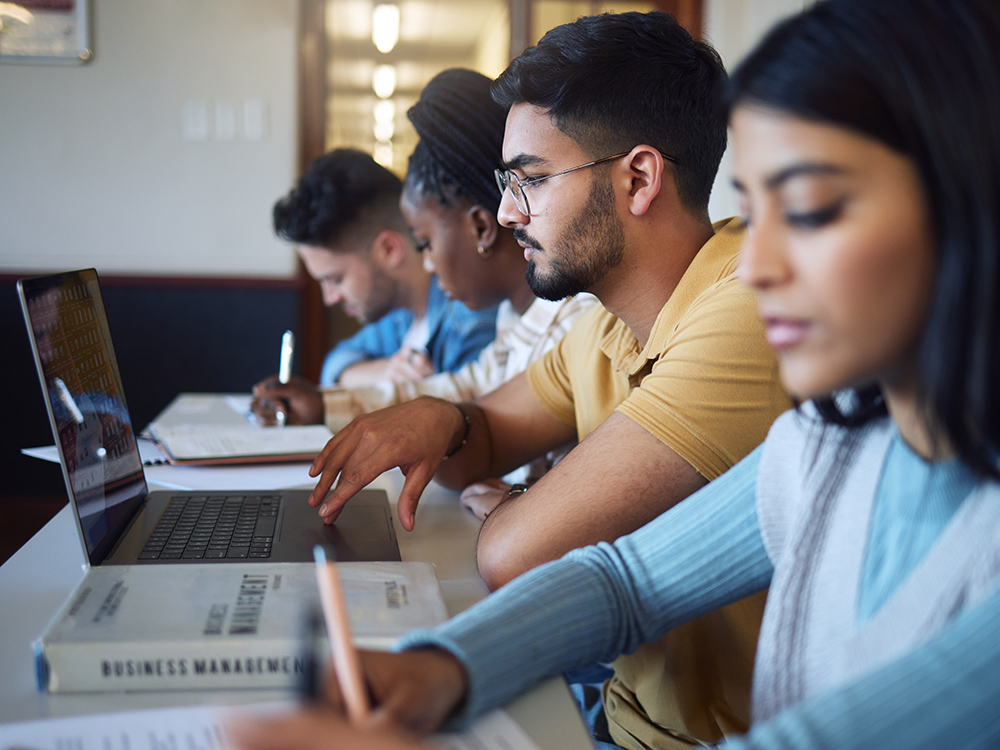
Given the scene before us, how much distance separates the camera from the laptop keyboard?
80cm

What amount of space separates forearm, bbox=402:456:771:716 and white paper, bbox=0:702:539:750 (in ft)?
0.21

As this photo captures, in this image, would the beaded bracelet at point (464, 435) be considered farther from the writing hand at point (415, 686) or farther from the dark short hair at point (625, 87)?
the writing hand at point (415, 686)

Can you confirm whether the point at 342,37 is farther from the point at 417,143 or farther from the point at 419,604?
the point at 419,604

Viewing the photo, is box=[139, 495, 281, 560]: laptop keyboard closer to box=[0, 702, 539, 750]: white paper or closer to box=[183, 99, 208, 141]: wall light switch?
box=[0, 702, 539, 750]: white paper

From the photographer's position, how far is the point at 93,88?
298 cm

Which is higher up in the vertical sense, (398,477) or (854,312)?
(854,312)

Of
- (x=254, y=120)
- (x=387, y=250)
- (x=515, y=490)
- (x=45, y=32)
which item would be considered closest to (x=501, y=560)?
Result: (x=515, y=490)

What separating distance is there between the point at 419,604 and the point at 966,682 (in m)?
0.40

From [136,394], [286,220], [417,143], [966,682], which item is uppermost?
[417,143]

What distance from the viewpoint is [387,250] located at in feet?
7.79

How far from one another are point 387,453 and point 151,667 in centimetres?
47

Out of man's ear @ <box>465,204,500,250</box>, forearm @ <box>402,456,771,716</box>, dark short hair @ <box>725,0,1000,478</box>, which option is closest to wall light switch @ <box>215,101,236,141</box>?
man's ear @ <box>465,204,500,250</box>

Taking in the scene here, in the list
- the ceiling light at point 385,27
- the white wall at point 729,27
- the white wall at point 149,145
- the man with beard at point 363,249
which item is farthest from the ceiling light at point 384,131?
the white wall at point 729,27

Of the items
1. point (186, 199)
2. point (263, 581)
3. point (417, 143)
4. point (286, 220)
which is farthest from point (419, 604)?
point (186, 199)
